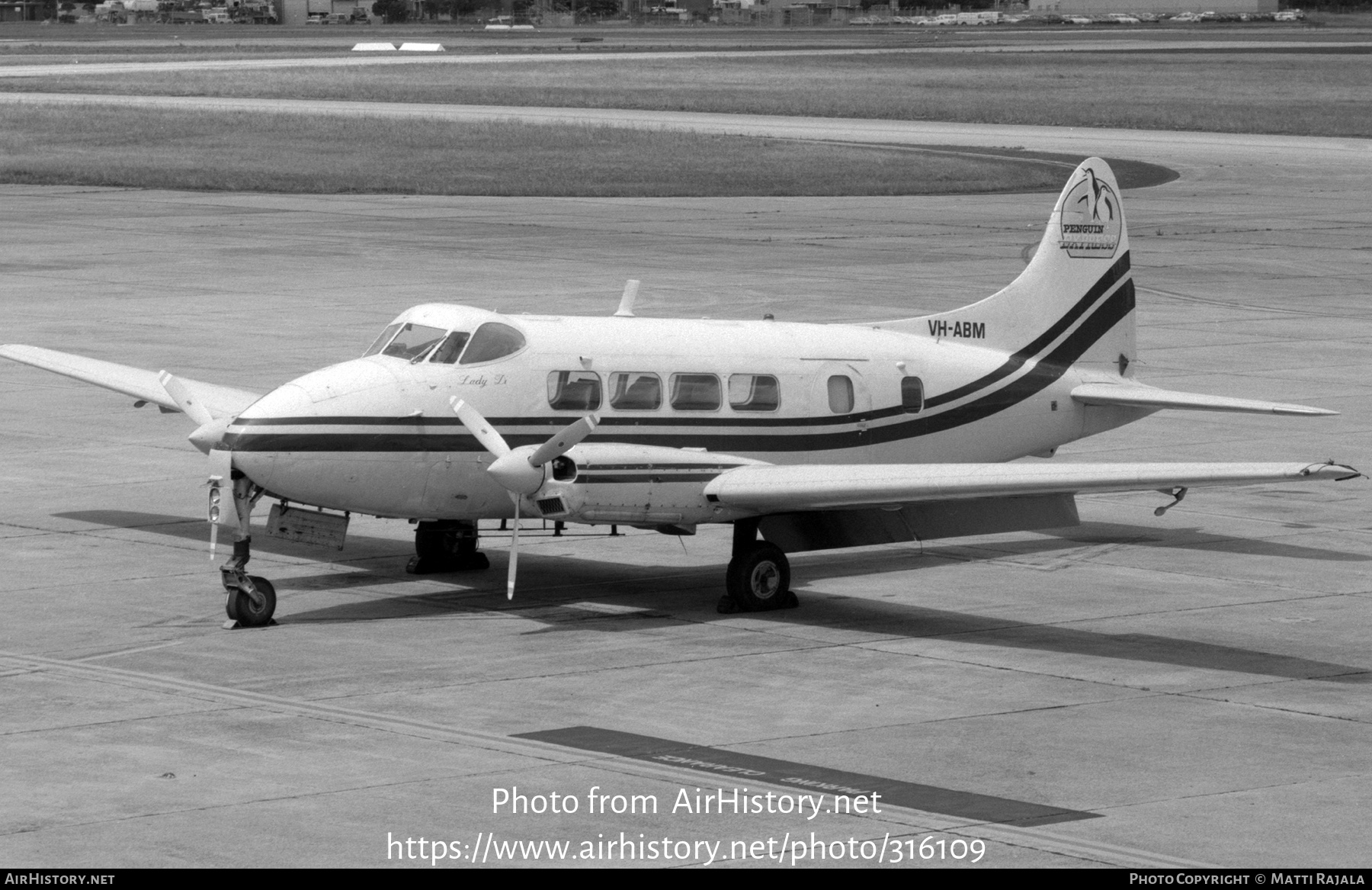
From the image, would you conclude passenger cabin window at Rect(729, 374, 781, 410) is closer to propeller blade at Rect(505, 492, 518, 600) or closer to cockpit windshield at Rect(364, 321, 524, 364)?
cockpit windshield at Rect(364, 321, 524, 364)

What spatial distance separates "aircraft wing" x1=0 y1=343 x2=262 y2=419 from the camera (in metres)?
24.1

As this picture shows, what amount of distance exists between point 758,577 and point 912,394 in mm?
3457

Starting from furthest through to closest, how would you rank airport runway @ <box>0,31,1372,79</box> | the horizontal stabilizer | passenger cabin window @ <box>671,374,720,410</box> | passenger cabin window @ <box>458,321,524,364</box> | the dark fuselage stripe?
airport runway @ <box>0,31,1372,79</box>
the dark fuselage stripe
the horizontal stabilizer
passenger cabin window @ <box>671,374,720,410</box>
passenger cabin window @ <box>458,321,524,364</box>

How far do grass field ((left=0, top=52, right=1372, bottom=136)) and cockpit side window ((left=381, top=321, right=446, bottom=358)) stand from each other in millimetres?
89963

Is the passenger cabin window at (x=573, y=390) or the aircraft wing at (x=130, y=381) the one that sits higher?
the passenger cabin window at (x=573, y=390)

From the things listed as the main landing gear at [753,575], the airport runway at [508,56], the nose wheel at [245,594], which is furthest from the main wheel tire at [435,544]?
the airport runway at [508,56]

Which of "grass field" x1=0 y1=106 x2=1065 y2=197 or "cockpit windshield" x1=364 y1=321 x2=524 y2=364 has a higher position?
"cockpit windshield" x1=364 y1=321 x2=524 y2=364

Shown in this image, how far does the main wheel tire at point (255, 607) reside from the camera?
1970 cm

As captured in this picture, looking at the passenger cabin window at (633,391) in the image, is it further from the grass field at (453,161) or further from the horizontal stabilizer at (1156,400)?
the grass field at (453,161)

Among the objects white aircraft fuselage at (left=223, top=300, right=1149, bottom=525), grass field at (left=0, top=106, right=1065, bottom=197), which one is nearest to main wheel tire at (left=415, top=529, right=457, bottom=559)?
white aircraft fuselage at (left=223, top=300, right=1149, bottom=525)

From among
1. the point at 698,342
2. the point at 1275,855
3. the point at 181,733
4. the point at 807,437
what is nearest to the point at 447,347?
the point at 698,342

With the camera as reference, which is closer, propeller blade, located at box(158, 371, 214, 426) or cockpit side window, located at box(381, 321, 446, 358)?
cockpit side window, located at box(381, 321, 446, 358)

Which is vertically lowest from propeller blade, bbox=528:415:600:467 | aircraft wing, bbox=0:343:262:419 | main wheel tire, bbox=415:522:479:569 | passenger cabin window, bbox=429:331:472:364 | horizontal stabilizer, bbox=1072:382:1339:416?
main wheel tire, bbox=415:522:479:569

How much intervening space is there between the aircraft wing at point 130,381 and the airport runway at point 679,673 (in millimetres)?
1539
